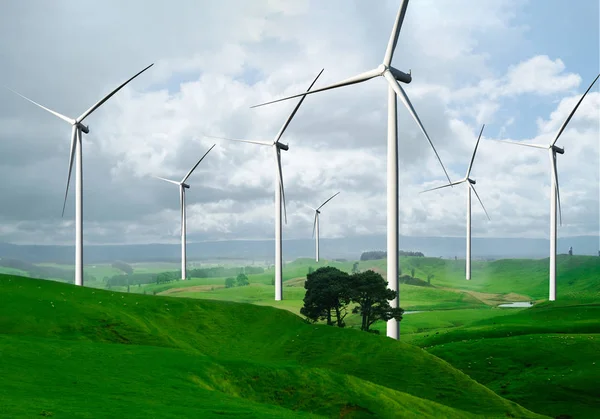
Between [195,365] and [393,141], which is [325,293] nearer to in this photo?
[393,141]

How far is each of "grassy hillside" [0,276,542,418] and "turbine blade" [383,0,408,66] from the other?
33.0 meters

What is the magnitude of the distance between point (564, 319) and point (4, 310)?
81502 mm

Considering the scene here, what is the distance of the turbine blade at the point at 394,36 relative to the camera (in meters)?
72.0

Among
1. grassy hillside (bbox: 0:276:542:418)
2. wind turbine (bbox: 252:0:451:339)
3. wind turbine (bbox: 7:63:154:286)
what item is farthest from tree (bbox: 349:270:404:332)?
wind turbine (bbox: 7:63:154:286)

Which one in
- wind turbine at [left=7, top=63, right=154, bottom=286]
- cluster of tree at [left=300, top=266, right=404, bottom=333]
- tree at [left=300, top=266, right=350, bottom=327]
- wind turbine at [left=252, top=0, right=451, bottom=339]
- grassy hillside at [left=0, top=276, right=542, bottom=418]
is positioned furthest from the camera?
wind turbine at [left=7, top=63, right=154, bottom=286]

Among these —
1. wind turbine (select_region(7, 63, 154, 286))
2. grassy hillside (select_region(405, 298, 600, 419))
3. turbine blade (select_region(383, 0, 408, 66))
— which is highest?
turbine blade (select_region(383, 0, 408, 66))

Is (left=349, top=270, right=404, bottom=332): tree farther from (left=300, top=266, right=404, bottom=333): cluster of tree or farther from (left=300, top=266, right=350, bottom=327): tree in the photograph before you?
(left=300, top=266, right=350, bottom=327): tree

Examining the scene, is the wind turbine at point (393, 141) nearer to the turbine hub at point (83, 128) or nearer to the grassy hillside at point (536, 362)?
the grassy hillside at point (536, 362)

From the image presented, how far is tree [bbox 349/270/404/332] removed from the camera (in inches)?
2771

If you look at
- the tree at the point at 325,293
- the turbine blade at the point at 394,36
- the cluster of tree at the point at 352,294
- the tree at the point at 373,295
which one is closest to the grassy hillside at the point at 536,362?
the tree at the point at 373,295

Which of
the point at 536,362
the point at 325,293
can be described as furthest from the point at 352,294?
the point at 536,362

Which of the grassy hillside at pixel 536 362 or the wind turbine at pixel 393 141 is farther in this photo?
the wind turbine at pixel 393 141

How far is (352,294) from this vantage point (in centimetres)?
7156

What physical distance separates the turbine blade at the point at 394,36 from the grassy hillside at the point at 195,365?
3298cm
